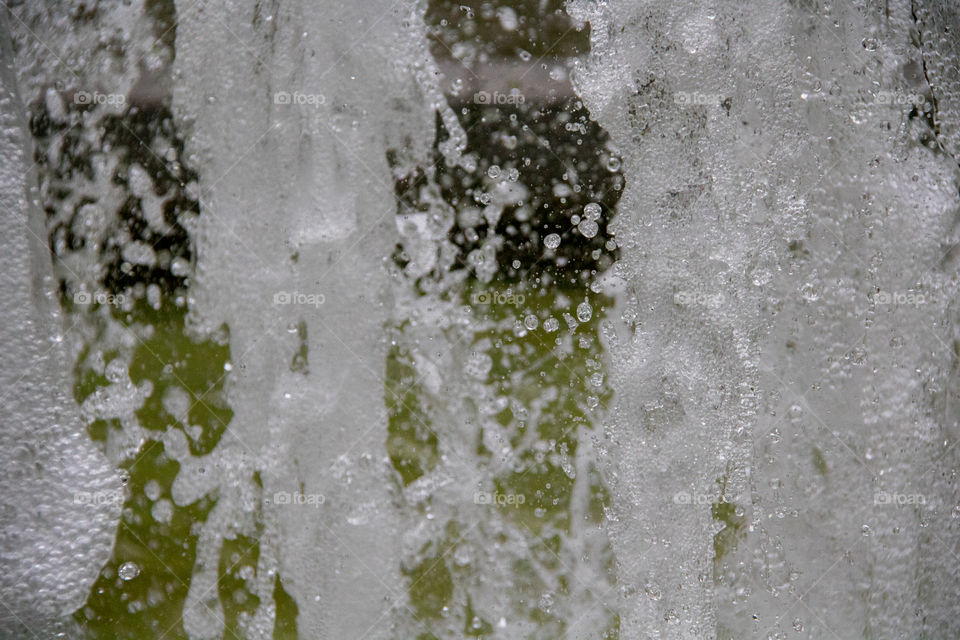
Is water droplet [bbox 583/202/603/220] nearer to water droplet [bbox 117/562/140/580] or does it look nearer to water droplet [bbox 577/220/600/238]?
water droplet [bbox 577/220/600/238]

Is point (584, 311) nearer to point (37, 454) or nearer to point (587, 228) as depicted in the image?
point (587, 228)

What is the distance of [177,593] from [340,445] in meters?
0.16

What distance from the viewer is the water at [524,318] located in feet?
1.64

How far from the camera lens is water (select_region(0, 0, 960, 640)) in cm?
50

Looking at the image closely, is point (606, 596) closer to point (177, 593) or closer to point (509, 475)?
point (509, 475)

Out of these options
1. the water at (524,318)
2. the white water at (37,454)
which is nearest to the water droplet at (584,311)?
the water at (524,318)

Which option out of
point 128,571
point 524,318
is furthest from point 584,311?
point 128,571

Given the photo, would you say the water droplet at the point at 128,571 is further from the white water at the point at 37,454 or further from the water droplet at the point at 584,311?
the water droplet at the point at 584,311

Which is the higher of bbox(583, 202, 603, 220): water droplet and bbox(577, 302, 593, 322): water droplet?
bbox(583, 202, 603, 220): water droplet

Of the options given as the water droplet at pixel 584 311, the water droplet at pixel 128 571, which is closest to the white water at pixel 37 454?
the water droplet at pixel 128 571

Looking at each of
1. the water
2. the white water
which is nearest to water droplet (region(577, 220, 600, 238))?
the water

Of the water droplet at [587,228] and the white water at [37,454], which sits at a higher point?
the water droplet at [587,228]

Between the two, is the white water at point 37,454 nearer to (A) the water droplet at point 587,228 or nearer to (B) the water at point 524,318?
(B) the water at point 524,318

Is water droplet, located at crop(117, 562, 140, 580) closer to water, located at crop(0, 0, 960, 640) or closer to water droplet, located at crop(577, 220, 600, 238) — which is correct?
water, located at crop(0, 0, 960, 640)
